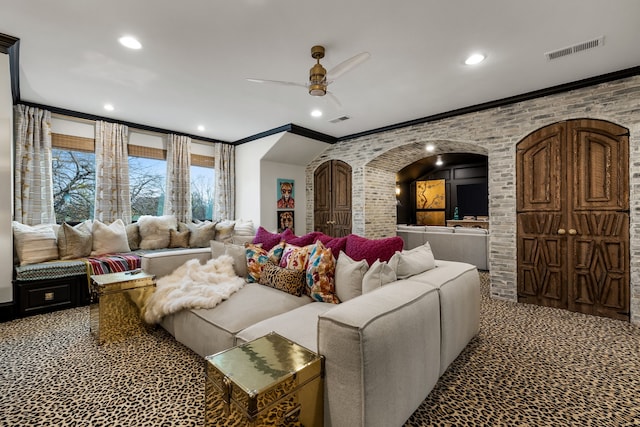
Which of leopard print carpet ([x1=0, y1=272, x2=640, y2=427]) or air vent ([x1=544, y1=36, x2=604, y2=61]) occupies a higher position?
air vent ([x1=544, y1=36, x2=604, y2=61])

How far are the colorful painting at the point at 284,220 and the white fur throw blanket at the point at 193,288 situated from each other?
3092mm

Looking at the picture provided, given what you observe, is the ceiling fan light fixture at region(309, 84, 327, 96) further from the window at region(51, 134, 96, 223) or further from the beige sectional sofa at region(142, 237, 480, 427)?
the window at region(51, 134, 96, 223)

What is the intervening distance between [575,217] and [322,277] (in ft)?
10.5

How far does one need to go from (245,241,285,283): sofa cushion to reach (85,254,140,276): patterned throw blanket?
2025mm

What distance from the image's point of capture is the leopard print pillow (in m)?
2.48

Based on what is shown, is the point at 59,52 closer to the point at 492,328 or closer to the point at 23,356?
the point at 23,356

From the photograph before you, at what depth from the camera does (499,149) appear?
3982 millimetres

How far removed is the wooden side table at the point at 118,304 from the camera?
253 cm

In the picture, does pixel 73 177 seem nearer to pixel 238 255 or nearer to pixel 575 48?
pixel 238 255

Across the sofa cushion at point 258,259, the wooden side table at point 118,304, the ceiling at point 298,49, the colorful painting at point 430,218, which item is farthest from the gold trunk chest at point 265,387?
the colorful painting at point 430,218

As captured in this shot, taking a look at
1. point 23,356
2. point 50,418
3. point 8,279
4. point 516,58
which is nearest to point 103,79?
point 8,279

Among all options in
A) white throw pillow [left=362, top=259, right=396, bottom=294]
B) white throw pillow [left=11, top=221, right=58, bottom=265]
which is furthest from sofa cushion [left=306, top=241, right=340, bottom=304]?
white throw pillow [left=11, top=221, right=58, bottom=265]

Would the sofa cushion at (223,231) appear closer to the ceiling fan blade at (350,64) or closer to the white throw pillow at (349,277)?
the white throw pillow at (349,277)

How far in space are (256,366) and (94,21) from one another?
9.18ft
